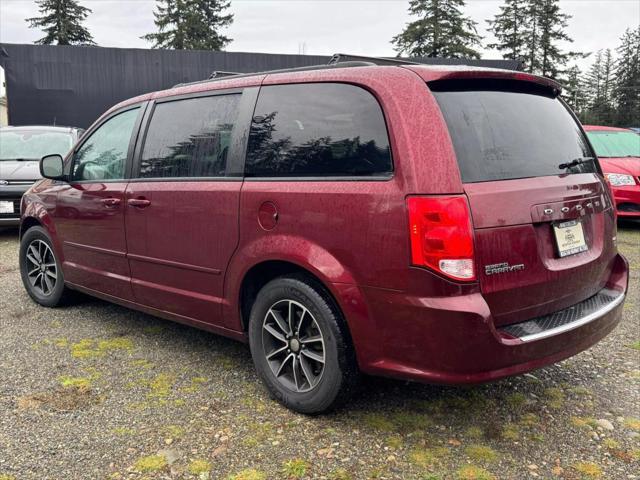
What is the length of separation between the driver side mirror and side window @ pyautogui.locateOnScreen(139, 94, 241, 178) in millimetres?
1027

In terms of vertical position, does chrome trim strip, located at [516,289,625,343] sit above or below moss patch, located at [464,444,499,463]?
above

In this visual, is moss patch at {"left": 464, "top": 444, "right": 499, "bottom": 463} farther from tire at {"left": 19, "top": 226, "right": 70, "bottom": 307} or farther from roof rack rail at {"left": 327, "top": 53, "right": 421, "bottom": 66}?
tire at {"left": 19, "top": 226, "right": 70, "bottom": 307}

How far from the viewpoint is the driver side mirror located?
4.14m

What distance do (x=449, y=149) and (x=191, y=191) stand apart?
5.06 feet

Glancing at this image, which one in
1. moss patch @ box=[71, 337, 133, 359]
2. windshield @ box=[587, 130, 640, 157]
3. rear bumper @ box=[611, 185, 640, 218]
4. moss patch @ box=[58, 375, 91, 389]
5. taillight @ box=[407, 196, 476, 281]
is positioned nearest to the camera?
taillight @ box=[407, 196, 476, 281]

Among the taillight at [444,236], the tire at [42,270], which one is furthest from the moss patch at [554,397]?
the tire at [42,270]

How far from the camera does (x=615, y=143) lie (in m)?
9.43

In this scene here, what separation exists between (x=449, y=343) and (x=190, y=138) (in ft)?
6.39

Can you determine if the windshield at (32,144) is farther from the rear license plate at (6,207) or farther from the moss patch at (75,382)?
Result: the moss patch at (75,382)

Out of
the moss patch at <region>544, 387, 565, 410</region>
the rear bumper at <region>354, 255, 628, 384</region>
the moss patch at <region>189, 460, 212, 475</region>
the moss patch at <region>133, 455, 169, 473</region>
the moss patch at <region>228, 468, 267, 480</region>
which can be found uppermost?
the rear bumper at <region>354, 255, 628, 384</region>

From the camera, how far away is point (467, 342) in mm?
2213

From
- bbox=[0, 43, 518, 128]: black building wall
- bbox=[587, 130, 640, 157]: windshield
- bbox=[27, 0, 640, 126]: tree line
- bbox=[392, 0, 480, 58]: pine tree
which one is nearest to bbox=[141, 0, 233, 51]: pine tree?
bbox=[27, 0, 640, 126]: tree line

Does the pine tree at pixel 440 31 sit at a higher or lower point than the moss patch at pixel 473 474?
higher

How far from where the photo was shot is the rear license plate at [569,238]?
2.49 metres
